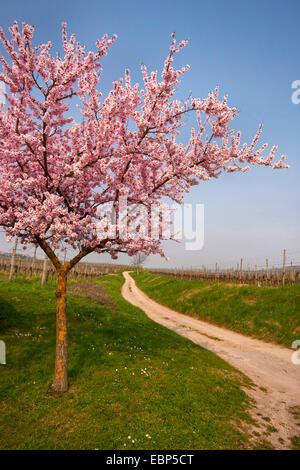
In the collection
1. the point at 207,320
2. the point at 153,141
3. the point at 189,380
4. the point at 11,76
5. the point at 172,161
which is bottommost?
the point at 207,320

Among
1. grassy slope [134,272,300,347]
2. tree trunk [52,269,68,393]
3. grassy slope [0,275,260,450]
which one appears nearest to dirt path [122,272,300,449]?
grassy slope [0,275,260,450]

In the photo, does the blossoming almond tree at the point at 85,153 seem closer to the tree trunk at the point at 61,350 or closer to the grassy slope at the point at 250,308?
the tree trunk at the point at 61,350

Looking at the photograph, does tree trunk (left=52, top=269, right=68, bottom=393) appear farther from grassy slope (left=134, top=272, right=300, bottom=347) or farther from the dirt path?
grassy slope (left=134, top=272, right=300, bottom=347)

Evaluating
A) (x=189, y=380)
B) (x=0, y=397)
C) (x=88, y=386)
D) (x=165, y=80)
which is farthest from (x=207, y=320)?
(x=165, y=80)

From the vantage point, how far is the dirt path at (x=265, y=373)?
28.9 ft

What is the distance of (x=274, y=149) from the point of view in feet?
38.1

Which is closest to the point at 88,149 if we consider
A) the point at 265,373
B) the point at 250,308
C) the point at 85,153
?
the point at 85,153

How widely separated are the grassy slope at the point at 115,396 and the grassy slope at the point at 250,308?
371 inches

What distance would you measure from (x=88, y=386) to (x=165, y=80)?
12.7 meters

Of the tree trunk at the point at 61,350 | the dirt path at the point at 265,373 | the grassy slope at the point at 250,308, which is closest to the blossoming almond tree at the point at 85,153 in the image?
the tree trunk at the point at 61,350

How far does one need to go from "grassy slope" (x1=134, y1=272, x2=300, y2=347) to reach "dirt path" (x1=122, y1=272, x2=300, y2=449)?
1.36 meters
